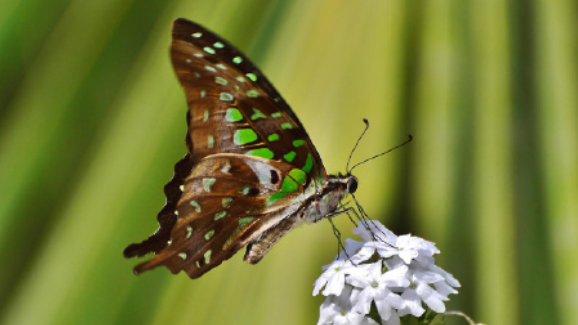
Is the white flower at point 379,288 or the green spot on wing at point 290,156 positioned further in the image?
the green spot on wing at point 290,156

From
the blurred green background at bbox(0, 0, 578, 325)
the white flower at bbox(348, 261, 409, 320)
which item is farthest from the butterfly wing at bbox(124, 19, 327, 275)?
the blurred green background at bbox(0, 0, 578, 325)

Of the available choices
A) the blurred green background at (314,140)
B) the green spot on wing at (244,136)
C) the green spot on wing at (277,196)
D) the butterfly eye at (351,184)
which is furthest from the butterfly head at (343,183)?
the blurred green background at (314,140)

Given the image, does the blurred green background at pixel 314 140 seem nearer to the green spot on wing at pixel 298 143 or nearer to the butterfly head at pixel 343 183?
the butterfly head at pixel 343 183

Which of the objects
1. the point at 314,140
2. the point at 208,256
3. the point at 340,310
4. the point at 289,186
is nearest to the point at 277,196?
the point at 289,186

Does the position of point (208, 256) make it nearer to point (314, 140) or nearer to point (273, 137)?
point (273, 137)

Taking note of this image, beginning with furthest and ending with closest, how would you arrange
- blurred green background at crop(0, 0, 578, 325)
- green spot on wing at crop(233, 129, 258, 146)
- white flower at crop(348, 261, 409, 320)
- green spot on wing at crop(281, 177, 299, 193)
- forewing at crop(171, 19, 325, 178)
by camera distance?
1. blurred green background at crop(0, 0, 578, 325)
2. green spot on wing at crop(281, 177, 299, 193)
3. green spot on wing at crop(233, 129, 258, 146)
4. forewing at crop(171, 19, 325, 178)
5. white flower at crop(348, 261, 409, 320)

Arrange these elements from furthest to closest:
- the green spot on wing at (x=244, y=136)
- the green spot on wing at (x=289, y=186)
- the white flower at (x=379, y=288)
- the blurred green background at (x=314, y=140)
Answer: the blurred green background at (x=314, y=140) < the green spot on wing at (x=289, y=186) < the green spot on wing at (x=244, y=136) < the white flower at (x=379, y=288)

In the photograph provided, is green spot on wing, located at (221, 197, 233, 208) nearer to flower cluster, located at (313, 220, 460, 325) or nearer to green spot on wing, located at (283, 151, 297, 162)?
green spot on wing, located at (283, 151, 297, 162)
